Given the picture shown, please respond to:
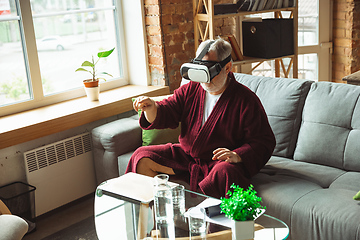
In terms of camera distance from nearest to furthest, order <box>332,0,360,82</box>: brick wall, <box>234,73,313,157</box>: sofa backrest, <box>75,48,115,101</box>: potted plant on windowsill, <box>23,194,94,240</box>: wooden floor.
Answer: <box>234,73,313,157</box>: sofa backrest
<box>23,194,94,240</box>: wooden floor
<box>75,48,115,101</box>: potted plant on windowsill
<box>332,0,360,82</box>: brick wall

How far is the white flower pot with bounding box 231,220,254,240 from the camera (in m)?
1.41

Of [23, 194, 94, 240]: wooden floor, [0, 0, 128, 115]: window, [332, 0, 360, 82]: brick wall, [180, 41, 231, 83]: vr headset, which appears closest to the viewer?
[180, 41, 231, 83]: vr headset

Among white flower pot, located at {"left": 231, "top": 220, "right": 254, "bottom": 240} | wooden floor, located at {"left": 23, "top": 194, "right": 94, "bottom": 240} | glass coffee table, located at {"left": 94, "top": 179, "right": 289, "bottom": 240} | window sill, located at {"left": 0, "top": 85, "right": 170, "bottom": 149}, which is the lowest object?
wooden floor, located at {"left": 23, "top": 194, "right": 94, "bottom": 240}

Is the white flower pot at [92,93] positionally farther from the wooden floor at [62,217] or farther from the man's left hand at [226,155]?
the man's left hand at [226,155]

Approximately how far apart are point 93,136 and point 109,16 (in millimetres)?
1121

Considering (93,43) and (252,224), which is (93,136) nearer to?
(93,43)

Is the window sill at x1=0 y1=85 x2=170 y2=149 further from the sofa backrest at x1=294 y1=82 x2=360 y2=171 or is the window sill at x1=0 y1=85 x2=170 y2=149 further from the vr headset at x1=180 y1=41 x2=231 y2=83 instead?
the sofa backrest at x1=294 y1=82 x2=360 y2=171

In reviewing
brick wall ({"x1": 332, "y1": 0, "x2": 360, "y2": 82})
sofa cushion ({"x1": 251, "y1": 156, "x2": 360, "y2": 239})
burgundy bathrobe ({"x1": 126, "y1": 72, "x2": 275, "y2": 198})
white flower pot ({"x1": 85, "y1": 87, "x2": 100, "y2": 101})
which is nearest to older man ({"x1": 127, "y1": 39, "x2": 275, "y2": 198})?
burgundy bathrobe ({"x1": 126, "y1": 72, "x2": 275, "y2": 198})

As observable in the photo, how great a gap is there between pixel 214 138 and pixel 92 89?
1216 millimetres

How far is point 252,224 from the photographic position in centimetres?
142

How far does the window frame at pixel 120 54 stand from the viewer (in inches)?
109

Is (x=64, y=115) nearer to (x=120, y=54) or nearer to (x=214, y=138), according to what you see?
(x=120, y=54)

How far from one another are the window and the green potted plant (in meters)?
1.99

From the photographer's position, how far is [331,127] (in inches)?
89.6
